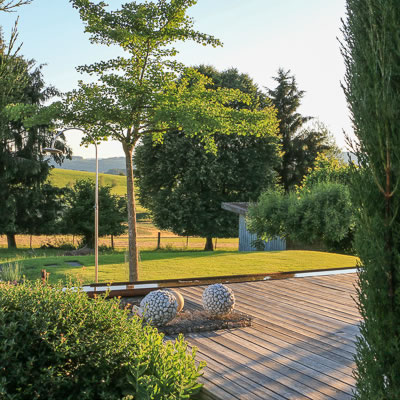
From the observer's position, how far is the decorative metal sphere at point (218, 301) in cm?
526

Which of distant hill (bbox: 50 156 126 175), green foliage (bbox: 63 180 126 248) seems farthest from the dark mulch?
distant hill (bbox: 50 156 126 175)

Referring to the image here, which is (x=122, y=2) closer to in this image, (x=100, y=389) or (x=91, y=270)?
(x=91, y=270)

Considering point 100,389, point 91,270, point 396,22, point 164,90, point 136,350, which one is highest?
point 164,90

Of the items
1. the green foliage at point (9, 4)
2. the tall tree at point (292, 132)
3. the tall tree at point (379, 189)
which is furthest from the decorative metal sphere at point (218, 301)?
the tall tree at point (292, 132)

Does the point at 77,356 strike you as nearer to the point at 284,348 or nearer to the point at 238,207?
the point at 284,348

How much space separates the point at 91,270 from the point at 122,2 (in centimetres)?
741

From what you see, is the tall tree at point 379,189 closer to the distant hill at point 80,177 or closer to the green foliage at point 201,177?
the green foliage at point 201,177

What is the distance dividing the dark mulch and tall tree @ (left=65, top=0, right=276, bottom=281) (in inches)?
204

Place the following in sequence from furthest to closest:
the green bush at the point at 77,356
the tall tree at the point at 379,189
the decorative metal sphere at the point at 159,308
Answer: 1. the decorative metal sphere at the point at 159,308
2. the green bush at the point at 77,356
3. the tall tree at the point at 379,189

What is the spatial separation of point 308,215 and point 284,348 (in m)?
9.18

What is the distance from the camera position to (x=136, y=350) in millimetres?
3057

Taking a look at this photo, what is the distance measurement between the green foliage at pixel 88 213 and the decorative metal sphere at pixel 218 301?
1697 cm

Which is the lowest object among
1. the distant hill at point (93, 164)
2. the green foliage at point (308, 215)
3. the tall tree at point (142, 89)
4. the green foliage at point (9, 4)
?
the green foliage at point (308, 215)

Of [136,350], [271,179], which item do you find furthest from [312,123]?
[136,350]
